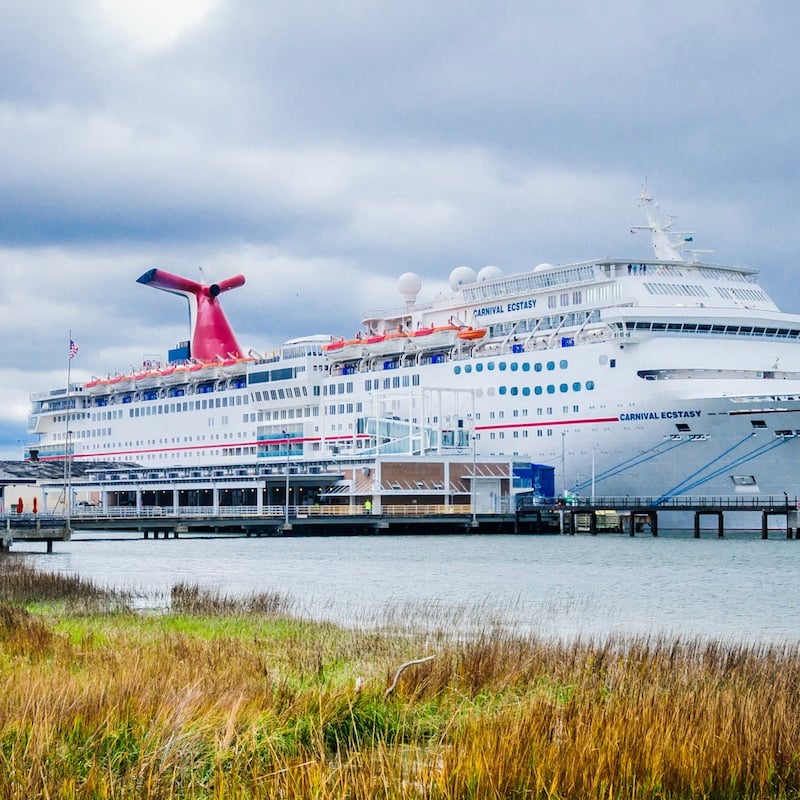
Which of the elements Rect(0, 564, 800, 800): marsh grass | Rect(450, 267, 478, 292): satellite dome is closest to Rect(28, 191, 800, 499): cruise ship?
Rect(450, 267, 478, 292): satellite dome

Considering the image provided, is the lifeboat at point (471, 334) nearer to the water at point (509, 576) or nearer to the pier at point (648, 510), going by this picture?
the pier at point (648, 510)

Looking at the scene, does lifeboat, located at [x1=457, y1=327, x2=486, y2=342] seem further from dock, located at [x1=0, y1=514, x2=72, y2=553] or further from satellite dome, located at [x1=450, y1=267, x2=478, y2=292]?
dock, located at [x1=0, y1=514, x2=72, y2=553]

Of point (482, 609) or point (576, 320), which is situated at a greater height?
point (576, 320)

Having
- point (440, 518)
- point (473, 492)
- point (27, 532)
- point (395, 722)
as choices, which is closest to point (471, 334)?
point (473, 492)

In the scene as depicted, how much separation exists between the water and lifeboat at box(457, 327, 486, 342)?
1282 cm

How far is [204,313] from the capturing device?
98.0 m

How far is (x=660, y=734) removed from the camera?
891 cm

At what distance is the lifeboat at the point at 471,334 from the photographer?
67.1m

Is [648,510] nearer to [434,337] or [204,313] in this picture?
[434,337]

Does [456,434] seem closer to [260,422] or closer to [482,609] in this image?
[260,422]

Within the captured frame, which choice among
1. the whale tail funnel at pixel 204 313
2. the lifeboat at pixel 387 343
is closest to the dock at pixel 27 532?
the lifeboat at pixel 387 343

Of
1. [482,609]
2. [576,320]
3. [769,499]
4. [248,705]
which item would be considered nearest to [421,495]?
[576,320]

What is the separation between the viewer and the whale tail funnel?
9612 centimetres

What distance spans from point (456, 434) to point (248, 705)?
2162 inches
